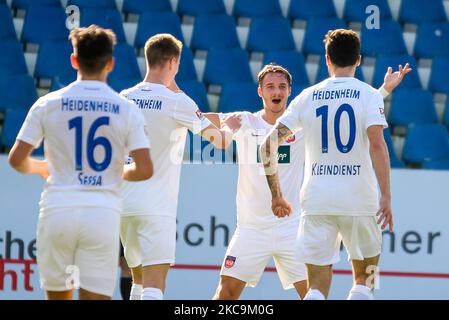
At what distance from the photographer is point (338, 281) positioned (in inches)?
409

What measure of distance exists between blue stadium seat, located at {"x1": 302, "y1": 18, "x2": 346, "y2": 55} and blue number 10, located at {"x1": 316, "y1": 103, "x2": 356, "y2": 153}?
613 centimetres

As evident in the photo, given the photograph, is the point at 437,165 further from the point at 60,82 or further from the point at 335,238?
the point at 335,238

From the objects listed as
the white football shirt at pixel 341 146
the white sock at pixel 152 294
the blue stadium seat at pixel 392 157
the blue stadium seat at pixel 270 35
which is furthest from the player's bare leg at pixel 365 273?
the blue stadium seat at pixel 270 35

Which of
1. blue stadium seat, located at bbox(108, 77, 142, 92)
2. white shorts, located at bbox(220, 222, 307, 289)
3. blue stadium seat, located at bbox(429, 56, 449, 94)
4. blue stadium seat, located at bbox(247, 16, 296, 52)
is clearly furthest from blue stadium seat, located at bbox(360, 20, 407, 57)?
white shorts, located at bbox(220, 222, 307, 289)

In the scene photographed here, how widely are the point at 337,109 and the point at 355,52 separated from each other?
39cm

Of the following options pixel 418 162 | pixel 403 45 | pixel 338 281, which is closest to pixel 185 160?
pixel 338 281

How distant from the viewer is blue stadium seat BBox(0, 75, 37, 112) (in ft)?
38.5

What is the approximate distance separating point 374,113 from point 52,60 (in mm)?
6217

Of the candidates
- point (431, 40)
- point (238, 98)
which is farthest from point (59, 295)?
point (431, 40)

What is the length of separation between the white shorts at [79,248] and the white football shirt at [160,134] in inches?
61.1

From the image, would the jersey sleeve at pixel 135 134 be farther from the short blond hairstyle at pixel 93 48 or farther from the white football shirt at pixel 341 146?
the white football shirt at pixel 341 146

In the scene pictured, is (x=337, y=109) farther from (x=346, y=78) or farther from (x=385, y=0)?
(x=385, y=0)

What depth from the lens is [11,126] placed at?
36.9 ft

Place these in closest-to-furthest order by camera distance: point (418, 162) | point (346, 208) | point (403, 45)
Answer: point (346, 208)
point (418, 162)
point (403, 45)
